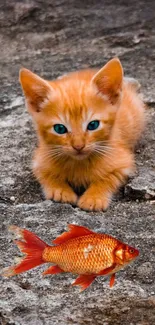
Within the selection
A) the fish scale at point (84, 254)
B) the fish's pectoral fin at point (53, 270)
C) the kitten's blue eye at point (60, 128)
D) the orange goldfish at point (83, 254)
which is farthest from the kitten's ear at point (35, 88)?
the fish scale at point (84, 254)

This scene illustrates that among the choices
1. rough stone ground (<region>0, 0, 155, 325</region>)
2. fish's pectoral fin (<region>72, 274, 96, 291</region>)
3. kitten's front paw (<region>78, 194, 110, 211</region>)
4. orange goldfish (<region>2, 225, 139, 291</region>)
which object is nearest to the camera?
orange goldfish (<region>2, 225, 139, 291</region>)

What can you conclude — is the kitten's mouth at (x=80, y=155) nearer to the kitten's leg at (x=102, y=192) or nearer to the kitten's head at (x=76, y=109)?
the kitten's head at (x=76, y=109)

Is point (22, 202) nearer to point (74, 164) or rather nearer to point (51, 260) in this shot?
point (74, 164)

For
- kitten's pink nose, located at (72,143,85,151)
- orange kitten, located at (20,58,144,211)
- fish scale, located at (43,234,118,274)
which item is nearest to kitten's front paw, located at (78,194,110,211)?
orange kitten, located at (20,58,144,211)

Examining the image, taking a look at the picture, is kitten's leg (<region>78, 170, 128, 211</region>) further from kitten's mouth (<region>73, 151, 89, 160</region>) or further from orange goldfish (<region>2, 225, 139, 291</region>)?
orange goldfish (<region>2, 225, 139, 291</region>)

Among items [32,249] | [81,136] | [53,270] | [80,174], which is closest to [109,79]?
[81,136]
